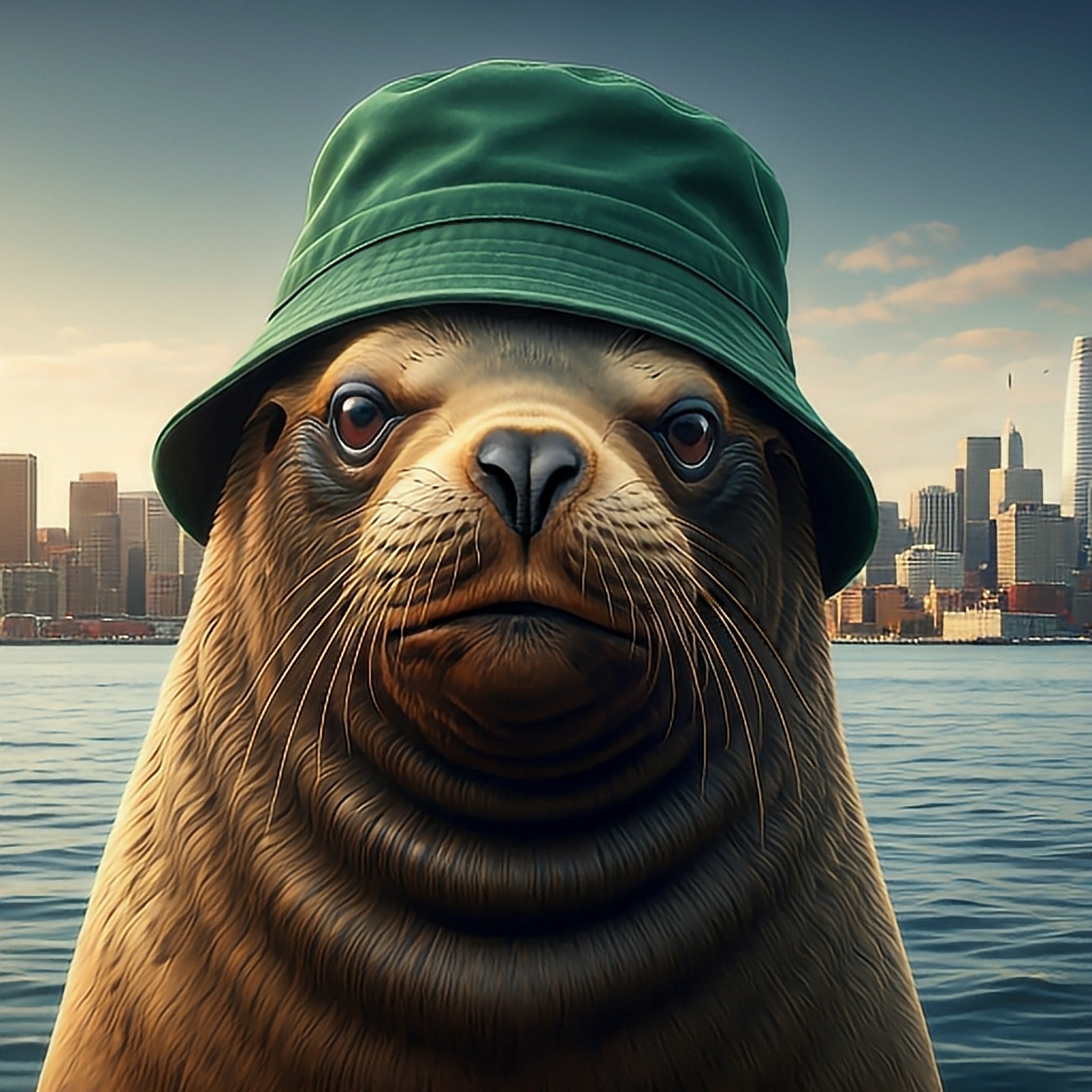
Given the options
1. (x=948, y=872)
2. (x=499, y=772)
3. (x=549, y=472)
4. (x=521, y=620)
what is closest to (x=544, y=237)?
(x=549, y=472)

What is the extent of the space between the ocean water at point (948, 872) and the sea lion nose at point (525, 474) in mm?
3265

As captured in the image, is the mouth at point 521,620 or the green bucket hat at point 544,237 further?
the green bucket hat at point 544,237

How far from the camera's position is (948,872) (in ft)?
28.8

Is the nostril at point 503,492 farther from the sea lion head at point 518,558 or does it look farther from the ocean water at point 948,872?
the ocean water at point 948,872

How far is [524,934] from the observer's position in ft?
8.67

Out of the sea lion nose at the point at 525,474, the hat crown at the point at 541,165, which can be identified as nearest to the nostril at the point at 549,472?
the sea lion nose at the point at 525,474

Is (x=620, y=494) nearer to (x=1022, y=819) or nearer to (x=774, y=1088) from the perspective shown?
(x=774, y=1088)

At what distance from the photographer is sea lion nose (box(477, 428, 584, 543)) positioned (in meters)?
2.45

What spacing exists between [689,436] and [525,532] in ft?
1.63

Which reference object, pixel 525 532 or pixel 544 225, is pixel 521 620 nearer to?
pixel 525 532

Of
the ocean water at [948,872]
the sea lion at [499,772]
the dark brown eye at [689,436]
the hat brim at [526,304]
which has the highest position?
the hat brim at [526,304]

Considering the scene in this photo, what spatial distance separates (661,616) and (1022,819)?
31.5 feet

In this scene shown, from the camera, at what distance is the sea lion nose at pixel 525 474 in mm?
2445

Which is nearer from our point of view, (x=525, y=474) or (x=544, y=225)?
(x=525, y=474)
